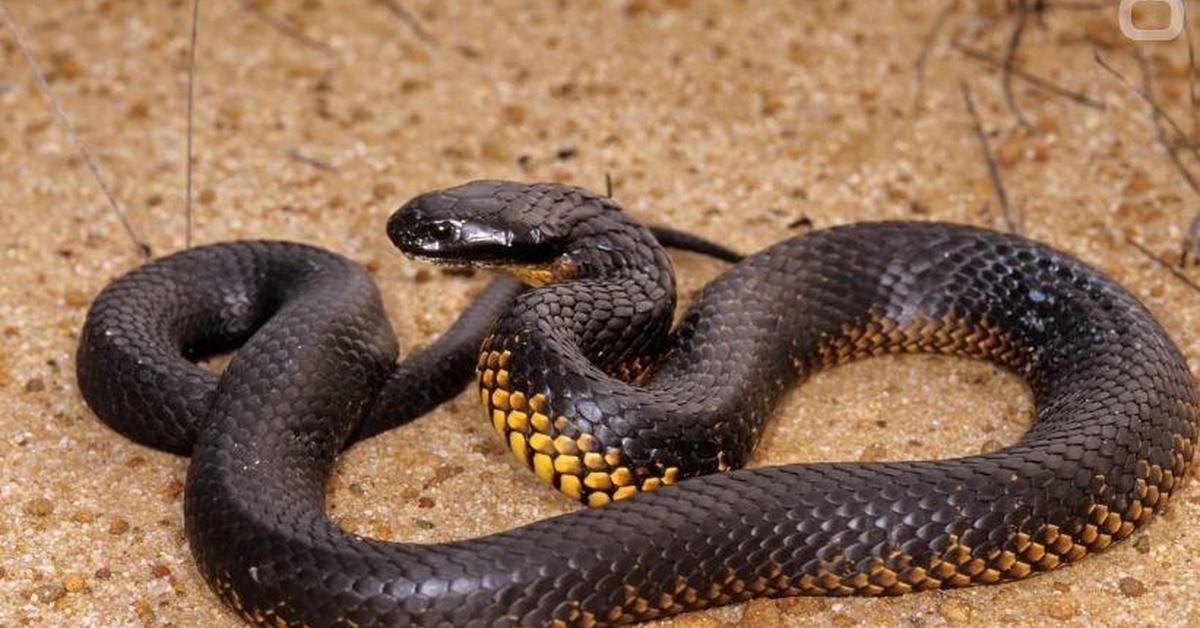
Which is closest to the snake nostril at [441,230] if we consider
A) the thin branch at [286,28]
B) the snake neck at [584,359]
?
the snake neck at [584,359]

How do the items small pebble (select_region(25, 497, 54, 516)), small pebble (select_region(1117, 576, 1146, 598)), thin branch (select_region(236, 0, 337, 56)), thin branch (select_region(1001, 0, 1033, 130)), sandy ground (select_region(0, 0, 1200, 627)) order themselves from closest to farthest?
1. small pebble (select_region(1117, 576, 1146, 598))
2. sandy ground (select_region(0, 0, 1200, 627))
3. small pebble (select_region(25, 497, 54, 516))
4. thin branch (select_region(1001, 0, 1033, 130))
5. thin branch (select_region(236, 0, 337, 56))

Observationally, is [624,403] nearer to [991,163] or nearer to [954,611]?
[954,611]

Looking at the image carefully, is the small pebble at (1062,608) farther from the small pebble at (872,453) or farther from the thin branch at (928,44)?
the thin branch at (928,44)

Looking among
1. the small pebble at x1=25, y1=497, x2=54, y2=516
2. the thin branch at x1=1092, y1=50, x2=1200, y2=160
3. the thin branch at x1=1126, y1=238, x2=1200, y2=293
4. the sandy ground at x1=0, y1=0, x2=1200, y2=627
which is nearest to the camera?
the sandy ground at x1=0, y1=0, x2=1200, y2=627

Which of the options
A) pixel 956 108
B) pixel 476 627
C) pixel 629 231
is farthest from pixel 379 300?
pixel 956 108

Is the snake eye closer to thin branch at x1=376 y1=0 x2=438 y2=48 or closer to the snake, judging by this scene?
the snake

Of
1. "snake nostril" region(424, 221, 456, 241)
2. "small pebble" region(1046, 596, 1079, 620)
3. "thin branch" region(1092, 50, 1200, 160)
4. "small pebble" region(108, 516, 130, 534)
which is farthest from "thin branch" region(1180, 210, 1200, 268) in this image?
"small pebble" region(108, 516, 130, 534)
